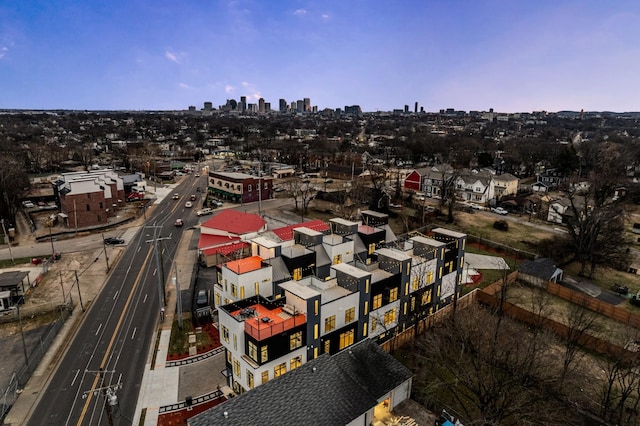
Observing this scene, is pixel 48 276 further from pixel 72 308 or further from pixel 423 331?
pixel 423 331

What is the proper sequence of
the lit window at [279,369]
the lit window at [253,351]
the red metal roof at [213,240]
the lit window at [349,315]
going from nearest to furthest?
the lit window at [253,351] < the lit window at [279,369] < the lit window at [349,315] < the red metal roof at [213,240]

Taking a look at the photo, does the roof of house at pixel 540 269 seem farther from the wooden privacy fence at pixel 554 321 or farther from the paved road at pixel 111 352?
the paved road at pixel 111 352

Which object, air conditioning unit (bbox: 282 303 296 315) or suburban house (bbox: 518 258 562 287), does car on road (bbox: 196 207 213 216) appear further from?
suburban house (bbox: 518 258 562 287)

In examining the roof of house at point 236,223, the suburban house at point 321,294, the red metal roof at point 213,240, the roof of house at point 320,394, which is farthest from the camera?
the roof of house at point 236,223

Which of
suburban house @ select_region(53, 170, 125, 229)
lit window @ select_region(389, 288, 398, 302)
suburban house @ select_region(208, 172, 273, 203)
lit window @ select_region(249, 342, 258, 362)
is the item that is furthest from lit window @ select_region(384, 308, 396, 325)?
suburban house @ select_region(53, 170, 125, 229)

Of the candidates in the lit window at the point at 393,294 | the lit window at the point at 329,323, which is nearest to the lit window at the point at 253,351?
the lit window at the point at 329,323

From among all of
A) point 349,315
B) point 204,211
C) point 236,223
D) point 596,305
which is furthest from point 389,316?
point 204,211

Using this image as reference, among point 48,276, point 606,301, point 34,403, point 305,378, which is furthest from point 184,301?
point 606,301

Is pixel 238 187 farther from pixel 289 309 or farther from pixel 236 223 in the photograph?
pixel 289 309
